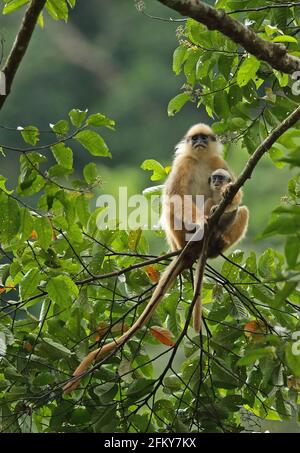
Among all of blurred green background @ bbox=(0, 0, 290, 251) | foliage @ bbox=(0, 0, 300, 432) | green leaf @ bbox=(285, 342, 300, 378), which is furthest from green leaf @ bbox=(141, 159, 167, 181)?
blurred green background @ bbox=(0, 0, 290, 251)

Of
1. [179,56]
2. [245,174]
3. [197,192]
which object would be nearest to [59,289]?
[245,174]

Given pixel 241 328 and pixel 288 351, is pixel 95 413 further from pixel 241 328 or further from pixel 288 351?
pixel 288 351

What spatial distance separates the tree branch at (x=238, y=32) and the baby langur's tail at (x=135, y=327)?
1019 millimetres

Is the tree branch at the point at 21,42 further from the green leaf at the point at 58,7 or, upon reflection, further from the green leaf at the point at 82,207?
the green leaf at the point at 82,207

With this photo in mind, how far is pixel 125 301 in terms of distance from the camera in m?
4.16

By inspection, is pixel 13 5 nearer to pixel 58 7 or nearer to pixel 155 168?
pixel 58 7

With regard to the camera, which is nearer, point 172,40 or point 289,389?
point 289,389

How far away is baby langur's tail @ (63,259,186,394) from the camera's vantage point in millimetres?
3479

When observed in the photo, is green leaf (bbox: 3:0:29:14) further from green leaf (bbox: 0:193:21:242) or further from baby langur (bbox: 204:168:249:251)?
baby langur (bbox: 204:168:249:251)

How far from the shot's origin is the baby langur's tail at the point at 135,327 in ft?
11.4

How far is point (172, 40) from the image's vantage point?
960 inches

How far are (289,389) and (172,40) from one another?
21.3 metres
